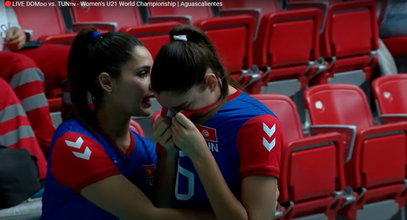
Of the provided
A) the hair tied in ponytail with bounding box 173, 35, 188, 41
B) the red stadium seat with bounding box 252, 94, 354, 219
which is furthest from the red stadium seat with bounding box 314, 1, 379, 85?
the hair tied in ponytail with bounding box 173, 35, 188, 41

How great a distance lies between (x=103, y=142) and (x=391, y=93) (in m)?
1.52

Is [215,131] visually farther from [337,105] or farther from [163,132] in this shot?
[337,105]

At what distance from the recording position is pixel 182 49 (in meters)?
0.94

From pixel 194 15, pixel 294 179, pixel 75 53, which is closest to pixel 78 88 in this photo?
pixel 75 53

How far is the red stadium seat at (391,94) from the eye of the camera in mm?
2385

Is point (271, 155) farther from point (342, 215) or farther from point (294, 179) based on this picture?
point (342, 215)

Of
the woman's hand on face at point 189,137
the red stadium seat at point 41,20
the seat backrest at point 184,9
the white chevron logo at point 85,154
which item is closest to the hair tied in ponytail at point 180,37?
the woman's hand on face at point 189,137

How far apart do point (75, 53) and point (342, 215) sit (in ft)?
4.02

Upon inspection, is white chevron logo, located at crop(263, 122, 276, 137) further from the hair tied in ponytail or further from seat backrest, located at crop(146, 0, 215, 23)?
seat backrest, located at crop(146, 0, 215, 23)

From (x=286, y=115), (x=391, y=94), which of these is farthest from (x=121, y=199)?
(x=391, y=94)

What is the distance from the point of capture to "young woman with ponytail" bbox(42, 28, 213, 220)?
1.04 metres

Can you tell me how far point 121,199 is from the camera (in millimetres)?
1031

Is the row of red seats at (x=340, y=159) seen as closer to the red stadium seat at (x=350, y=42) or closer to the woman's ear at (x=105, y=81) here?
the red stadium seat at (x=350, y=42)

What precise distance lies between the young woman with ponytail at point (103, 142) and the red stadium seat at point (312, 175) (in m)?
0.80
